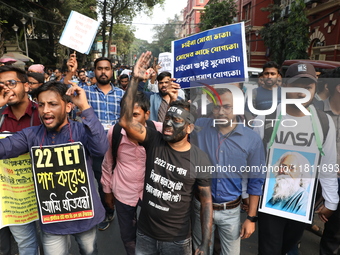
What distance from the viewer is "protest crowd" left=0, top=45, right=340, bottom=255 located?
201 cm

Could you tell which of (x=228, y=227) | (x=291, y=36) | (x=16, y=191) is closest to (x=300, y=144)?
(x=228, y=227)

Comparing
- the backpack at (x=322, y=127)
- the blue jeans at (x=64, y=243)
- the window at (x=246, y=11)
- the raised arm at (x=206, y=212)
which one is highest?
the window at (x=246, y=11)

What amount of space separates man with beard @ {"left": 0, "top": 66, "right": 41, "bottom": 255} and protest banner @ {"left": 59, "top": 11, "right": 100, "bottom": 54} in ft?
4.66

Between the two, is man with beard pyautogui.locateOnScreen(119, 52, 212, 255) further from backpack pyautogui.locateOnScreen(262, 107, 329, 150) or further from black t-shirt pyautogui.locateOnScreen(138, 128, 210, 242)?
backpack pyautogui.locateOnScreen(262, 107, 329, 150)

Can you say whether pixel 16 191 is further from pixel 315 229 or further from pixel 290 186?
pixel 315 229

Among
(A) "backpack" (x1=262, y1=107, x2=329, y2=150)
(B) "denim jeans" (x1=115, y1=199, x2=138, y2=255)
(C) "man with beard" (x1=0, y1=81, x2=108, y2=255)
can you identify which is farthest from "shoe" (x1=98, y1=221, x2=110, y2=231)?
(A) "backpack" (x1=262, y1=107, x2=329, y2=150)

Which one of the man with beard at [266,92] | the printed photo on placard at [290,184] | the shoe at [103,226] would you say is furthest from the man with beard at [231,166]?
the shoe at [103,226]

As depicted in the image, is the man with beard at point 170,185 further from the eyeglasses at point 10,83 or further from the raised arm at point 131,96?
the eyeglasses at point 10,83

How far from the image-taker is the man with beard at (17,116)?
7.48 ft

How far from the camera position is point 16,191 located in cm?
228

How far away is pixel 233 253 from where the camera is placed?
2.25 metres

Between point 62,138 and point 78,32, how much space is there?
7.33 ft

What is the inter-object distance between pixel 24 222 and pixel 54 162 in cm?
75

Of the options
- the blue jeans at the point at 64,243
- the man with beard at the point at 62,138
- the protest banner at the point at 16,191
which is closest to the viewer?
the man with beard at the point at 62,138
